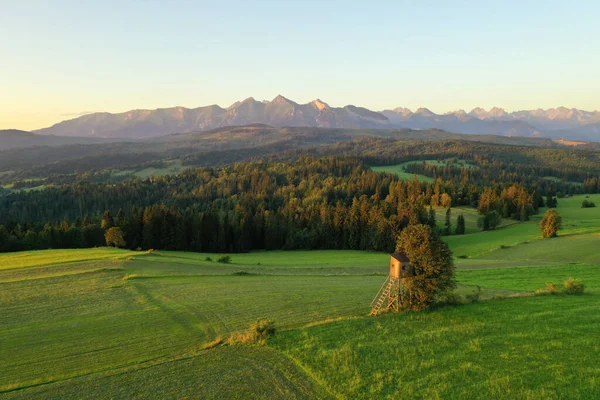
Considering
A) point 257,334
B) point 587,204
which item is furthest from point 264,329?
point 587,204

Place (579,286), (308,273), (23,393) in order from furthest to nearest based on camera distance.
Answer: (308,273)
(579,286)
(23,393)

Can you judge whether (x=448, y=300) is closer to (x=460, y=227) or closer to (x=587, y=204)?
(x=460, y=227)

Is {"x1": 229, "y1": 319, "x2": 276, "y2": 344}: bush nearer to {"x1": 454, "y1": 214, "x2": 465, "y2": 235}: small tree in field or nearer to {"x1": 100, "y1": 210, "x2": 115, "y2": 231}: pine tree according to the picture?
{"x1": 100, "y1": 210, "x2": 115, "y2": 231}: pine tree

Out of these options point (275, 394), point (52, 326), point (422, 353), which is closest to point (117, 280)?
point (52, 326)

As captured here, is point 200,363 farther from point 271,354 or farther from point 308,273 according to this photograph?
point 308,273

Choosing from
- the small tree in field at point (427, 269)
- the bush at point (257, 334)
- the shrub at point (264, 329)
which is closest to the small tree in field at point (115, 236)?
the bush at point (257, 334)

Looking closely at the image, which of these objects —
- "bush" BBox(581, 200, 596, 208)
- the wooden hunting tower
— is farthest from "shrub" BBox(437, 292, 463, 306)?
"bush" BBox(581, 200, 596, 208)
